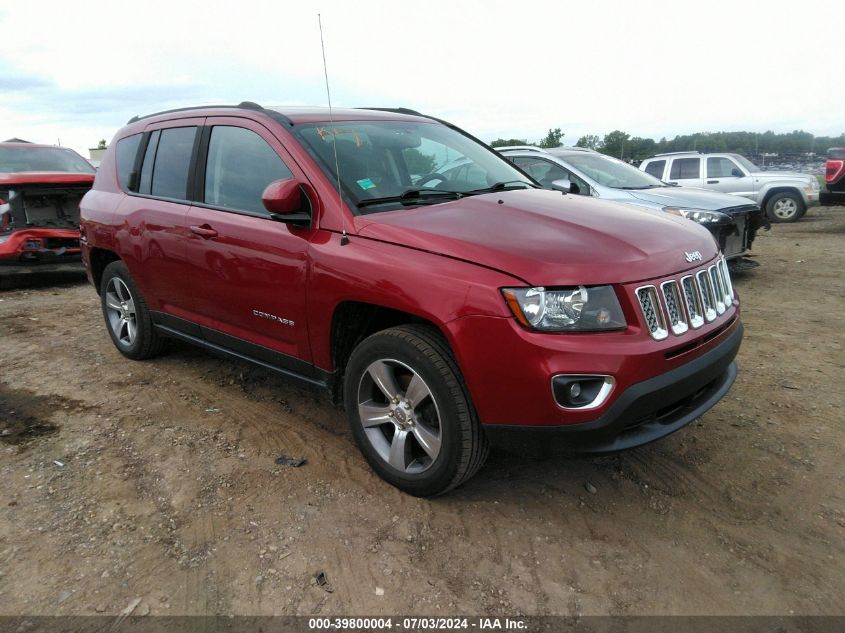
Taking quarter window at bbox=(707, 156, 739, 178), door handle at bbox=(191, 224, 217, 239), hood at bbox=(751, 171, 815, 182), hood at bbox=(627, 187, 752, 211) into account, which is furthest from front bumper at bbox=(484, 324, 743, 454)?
hood at bbox=(751, 171, 815, 182)

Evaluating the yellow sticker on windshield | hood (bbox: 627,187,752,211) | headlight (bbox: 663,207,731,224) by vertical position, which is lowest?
headlight (bbox: 663,207,731,224)

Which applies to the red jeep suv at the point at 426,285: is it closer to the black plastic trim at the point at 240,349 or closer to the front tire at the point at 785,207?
the black plastic trim at the point at 240,349

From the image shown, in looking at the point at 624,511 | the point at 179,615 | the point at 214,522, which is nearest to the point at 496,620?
the point at 624,511

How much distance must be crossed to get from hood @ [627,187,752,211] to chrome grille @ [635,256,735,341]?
4252mm

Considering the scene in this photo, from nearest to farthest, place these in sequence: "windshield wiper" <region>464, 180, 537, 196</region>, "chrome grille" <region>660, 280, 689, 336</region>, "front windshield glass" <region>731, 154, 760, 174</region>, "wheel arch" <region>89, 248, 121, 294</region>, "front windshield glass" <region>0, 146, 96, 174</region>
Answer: "chrome grille" <region>660, 280, 689, 336</region>
"windshield wiper" <region>464, 180, 537, 196</region>
"wheel arch" <region>89, 248, 121, 294</region>
"front windshield glass" <region>0, 146, 96, 174</region>
"front windshield glass" <region>731, 154, 760, 174</region>

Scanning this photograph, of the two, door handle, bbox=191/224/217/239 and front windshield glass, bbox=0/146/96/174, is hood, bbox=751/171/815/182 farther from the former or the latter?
door handle, bbox=191/224/217/239

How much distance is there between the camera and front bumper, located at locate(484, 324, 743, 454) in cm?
242

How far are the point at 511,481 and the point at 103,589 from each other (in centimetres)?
185

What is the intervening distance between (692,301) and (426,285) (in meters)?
1.19

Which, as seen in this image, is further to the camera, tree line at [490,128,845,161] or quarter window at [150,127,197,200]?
tree line at [490,128,845,161]

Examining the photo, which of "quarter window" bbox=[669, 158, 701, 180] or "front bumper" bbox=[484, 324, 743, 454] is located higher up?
"quarter window" bbox=[669, 158, 701, 180]

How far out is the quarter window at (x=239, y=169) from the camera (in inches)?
134

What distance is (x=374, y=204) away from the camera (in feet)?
10.2

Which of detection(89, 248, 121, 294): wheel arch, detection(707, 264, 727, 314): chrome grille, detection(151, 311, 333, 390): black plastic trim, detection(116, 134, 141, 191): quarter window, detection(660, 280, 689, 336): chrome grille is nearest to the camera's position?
detection(660, 280, 689, 336): chrome grille
